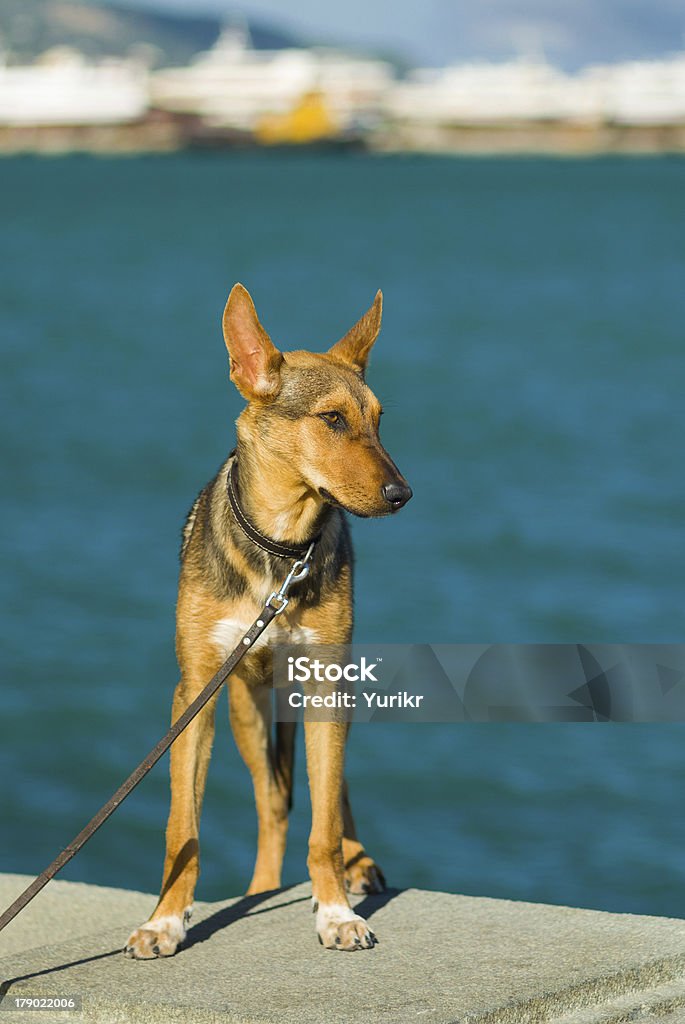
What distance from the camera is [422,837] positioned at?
13.4 meters

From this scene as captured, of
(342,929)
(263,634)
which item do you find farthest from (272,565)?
(342,929)

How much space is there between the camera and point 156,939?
6.11m

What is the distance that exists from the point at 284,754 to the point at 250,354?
197 cm

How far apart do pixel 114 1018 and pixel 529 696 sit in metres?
3.94

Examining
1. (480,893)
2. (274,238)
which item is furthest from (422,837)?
(274,238)

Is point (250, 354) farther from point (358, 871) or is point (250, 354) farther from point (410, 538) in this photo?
point (410, 538)

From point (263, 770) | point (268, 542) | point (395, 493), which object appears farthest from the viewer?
point (263, 770)

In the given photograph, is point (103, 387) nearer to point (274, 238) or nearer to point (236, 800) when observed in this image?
point (236, 800)

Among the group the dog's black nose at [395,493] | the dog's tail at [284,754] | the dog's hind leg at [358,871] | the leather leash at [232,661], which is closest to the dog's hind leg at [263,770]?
the dog's tail at [284,754]

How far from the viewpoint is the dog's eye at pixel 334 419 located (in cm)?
602

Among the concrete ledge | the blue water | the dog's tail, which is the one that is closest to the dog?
the concrete ledge

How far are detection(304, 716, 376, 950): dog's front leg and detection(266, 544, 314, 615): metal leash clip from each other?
465 mm

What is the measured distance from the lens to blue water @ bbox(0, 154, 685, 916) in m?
13.3

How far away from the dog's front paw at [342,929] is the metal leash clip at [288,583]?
1083mm
